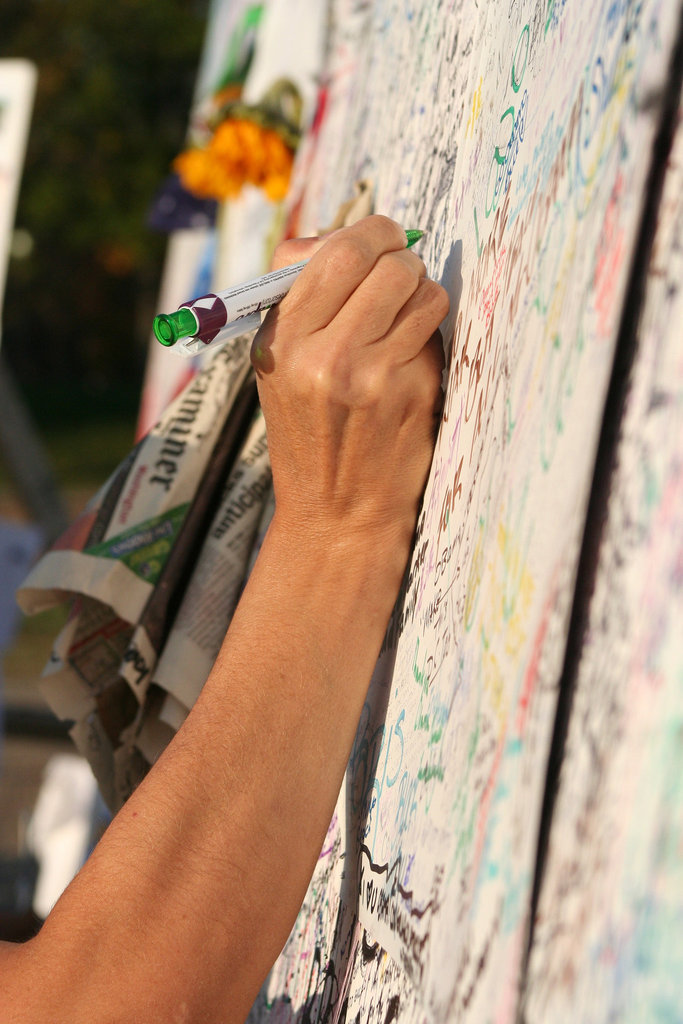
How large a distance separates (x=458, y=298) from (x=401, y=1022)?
18.8 inches

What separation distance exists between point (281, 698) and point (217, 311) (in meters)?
0.28

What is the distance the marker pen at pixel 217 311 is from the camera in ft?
2.40

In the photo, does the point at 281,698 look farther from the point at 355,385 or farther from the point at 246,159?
the point at 246,159

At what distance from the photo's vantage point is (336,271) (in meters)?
0.69

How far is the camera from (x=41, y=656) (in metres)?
5.74

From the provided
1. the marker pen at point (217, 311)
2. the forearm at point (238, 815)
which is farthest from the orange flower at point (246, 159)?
the forearm at point (238, 815)

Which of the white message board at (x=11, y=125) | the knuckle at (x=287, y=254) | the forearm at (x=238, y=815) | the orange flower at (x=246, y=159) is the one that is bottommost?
the forearm at (x=238, y=815)

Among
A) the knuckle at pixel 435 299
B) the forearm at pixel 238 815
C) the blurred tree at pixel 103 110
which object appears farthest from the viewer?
the blurred tree at pixel 103 110

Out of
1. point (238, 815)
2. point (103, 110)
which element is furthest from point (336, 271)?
point (103, 110)

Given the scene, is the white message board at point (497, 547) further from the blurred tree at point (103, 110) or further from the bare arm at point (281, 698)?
the blurred tree at point (103, 110)

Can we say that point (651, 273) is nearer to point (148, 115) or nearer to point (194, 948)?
point (194, 948)

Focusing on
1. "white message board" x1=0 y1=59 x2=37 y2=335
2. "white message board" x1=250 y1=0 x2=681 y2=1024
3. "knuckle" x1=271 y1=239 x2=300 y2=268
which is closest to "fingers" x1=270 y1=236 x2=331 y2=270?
"knuckle" x1=271 y1=239 x2=300 y2=268

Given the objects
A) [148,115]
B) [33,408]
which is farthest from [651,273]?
[33,408]

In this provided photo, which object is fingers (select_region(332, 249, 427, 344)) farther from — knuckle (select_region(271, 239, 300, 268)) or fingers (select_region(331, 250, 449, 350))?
knuckle (select_region(271, 239, 300, 268))
